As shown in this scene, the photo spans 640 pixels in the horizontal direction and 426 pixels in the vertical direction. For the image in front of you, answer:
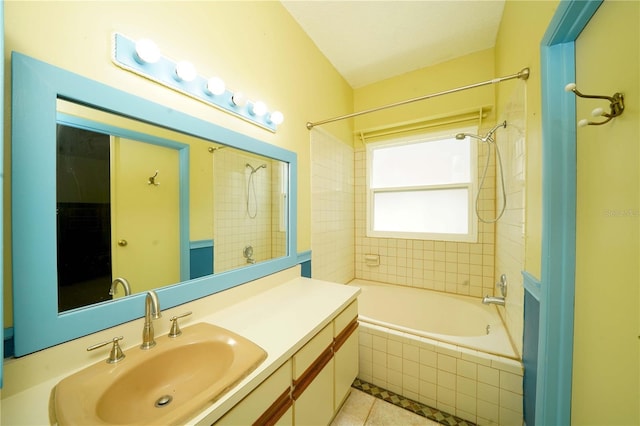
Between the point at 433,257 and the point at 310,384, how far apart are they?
1757mm

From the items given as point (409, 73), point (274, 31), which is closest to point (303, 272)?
point (274, 31)

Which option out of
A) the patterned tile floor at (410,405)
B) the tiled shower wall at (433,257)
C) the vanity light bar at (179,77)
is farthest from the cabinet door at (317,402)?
the tiled shower wall at (433,257)

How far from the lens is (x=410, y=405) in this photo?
1419 mm

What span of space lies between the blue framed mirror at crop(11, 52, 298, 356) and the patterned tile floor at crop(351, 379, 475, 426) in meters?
1.28

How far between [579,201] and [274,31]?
73.3 inches

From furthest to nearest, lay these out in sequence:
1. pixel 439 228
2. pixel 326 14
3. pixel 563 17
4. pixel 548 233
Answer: pixel 439 228
pixel 326 14
pixel 548 233
pixel 563 17

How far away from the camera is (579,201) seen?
2.62 feet

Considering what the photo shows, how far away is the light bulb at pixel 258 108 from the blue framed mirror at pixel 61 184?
0.28m

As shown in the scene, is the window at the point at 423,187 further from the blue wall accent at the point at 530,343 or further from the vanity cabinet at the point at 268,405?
the vanity cabinet at the point at 268,405

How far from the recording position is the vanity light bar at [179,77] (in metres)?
0.80

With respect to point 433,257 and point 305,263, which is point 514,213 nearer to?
point 433,257

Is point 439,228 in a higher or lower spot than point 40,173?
lower

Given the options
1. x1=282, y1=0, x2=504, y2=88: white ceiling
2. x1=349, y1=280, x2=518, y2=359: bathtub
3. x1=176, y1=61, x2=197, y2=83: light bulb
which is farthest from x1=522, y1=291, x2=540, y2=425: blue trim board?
x1=282, y1=0, x2=504, y2=88: white ceiling

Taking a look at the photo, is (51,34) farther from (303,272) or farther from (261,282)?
(303,272)
